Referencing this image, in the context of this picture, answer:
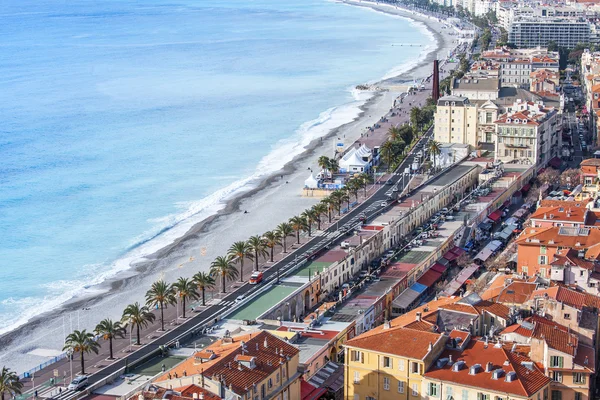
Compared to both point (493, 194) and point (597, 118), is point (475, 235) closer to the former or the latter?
point (493, 194)

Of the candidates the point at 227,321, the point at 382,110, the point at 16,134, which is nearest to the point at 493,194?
the point at 227,321

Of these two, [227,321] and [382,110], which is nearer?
[227,321]

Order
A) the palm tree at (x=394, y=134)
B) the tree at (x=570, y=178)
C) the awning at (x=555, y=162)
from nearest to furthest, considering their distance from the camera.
Answer: the tree at (x=570, y=178), the awning at (x=555, y=162), the palm tree at (x=394, y=134)

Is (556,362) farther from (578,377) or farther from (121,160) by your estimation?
(121,160)

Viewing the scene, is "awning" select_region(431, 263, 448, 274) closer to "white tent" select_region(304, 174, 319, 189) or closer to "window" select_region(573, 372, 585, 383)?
"white tent" select_region(304, 174, 319, 189)

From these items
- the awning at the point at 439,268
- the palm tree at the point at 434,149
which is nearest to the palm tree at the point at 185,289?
the awning at the point at 439,268

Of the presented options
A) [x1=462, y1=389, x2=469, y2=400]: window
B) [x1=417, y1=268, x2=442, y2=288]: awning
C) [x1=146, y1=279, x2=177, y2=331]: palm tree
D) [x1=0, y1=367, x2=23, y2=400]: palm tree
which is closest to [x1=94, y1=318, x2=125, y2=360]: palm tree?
[x1=146, y1=279, x2=177, y2=331]: palm tree

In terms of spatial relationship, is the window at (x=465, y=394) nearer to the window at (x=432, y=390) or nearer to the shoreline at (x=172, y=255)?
the window at (x=432, y=390)
